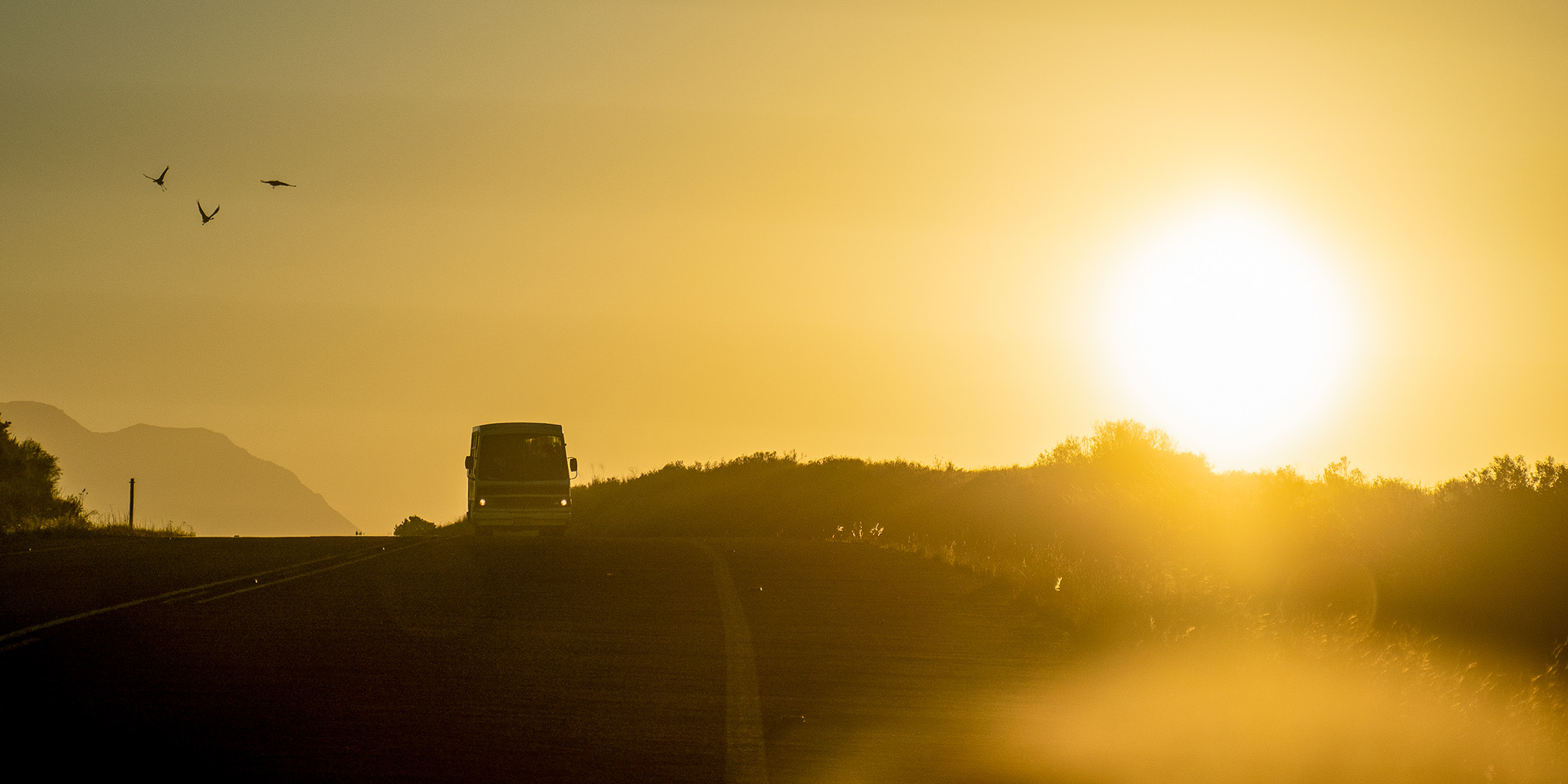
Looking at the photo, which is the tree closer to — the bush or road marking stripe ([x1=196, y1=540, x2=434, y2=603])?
Answer: the bush

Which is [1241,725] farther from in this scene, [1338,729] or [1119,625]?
[1119,625]

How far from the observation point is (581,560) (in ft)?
72.6

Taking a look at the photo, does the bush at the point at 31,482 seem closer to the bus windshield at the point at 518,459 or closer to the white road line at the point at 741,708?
the bus windshield at the point at 518,459

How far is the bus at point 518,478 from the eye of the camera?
34.5 m

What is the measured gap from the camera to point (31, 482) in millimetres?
44750

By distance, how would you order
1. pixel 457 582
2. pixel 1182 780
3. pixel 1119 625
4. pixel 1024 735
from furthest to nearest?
1. pixel 457 582
2. pixel 1119 625
3. pixel 1024 735
4. pixel 1182 780

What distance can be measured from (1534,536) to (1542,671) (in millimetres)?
11650

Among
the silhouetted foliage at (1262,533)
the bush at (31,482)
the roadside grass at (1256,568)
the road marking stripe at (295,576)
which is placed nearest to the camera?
the roadside grass at (1256,568)

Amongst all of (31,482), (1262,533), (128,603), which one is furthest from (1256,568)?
(31,482)

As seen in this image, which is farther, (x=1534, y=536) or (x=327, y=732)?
(x=1534, y=536)

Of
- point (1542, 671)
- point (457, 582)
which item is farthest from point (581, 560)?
point (1542, 671)

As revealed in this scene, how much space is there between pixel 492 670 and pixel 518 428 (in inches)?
976

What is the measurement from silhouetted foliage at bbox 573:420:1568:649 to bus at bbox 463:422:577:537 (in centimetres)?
793

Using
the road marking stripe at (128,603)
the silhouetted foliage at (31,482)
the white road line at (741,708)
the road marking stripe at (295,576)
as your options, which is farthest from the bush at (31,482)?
the white road line at (741,708)
